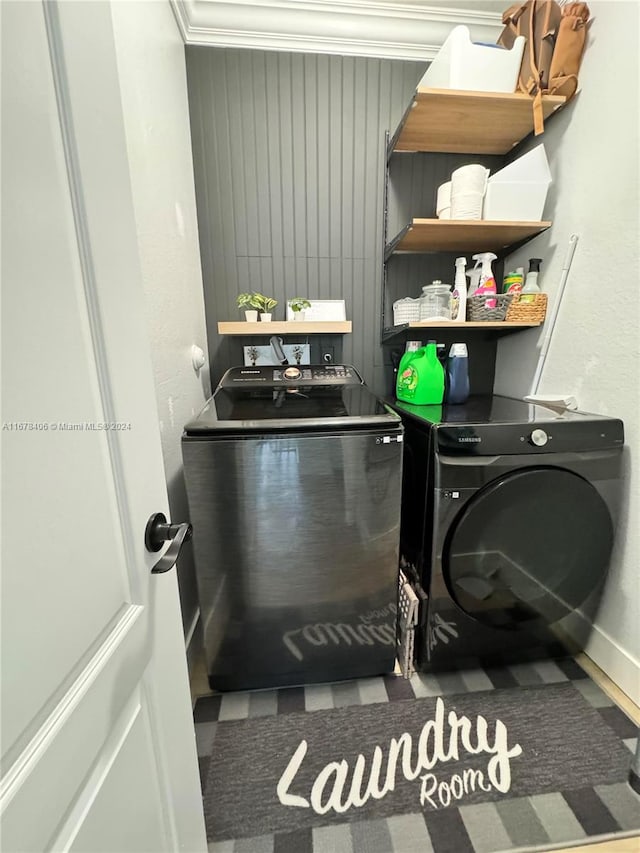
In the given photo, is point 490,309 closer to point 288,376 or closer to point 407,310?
point 407,310

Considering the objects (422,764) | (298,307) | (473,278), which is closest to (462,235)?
(473,278)

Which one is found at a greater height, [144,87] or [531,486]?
[144,87]

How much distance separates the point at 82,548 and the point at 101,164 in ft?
1.81

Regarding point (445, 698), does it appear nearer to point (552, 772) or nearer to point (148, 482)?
point (552, 772)

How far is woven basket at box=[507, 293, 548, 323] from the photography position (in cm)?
154

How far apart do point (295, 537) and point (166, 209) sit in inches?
51.5

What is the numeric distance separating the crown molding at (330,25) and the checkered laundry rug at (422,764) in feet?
9.38

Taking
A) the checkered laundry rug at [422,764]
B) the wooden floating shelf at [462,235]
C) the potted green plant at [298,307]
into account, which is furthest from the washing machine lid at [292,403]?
the checkered laundry rug at [422,764]

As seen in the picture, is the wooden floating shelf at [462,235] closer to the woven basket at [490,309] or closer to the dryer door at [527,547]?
the woven basket at [490,309]

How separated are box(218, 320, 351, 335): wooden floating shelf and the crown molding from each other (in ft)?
4.21

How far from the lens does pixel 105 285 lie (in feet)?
1.64

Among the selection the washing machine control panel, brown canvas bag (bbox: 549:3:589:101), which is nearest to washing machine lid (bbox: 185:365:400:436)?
the washing machine control panel

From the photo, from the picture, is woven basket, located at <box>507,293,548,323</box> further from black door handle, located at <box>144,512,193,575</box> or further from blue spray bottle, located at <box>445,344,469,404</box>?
black door handle, located at <box>144,512,193,575</box>

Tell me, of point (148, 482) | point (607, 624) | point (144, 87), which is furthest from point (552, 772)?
point (144, 87)
